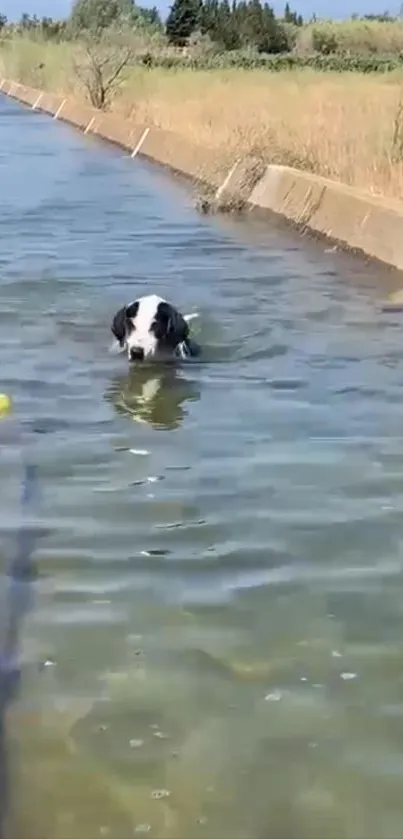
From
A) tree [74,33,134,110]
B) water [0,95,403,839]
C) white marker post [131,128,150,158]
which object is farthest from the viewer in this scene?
tree [74,33,134,110]

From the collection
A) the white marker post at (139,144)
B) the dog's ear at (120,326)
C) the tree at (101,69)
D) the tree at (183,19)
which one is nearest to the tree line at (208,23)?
the tree at (183,19)

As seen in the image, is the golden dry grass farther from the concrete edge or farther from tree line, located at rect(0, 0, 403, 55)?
tree line, located at rect(0, 0, 403, 55)

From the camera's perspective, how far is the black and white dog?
428 inches

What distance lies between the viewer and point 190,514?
7367 mm

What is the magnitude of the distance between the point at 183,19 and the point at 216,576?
299 ft

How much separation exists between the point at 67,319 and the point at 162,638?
7.16 meters

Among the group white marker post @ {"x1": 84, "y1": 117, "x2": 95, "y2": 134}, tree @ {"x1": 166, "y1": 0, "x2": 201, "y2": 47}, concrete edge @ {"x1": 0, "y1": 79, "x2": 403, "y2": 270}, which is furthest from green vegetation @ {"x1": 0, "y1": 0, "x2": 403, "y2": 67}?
concrete edge @ {"x1": 0, "y1": 79, "x2": 403, "y2": 270}

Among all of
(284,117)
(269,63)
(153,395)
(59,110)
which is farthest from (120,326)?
(269,63)

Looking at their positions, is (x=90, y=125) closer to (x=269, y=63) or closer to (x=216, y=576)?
(x=216, y=576)

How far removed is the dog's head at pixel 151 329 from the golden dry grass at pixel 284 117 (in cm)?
727

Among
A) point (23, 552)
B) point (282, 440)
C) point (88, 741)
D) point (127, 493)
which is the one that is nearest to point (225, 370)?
point (282, 440)

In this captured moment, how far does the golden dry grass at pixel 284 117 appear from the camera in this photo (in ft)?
66.0

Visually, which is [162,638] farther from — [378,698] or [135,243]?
[135,243]

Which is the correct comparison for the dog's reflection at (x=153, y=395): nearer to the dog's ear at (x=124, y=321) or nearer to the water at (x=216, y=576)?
the water at (x=216, y=576)
